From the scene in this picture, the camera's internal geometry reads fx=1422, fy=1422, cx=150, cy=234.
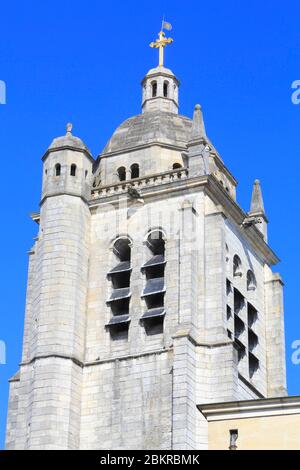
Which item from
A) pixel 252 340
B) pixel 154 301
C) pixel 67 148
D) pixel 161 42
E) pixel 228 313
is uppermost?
pixel 161 42

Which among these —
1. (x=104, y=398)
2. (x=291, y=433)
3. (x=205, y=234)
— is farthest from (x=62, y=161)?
(x=291, y=433)

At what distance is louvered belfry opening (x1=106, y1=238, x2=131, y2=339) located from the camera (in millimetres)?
52781

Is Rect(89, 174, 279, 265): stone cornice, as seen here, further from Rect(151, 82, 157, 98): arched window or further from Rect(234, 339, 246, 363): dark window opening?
Rect(151, 82, 157, 98): arched window

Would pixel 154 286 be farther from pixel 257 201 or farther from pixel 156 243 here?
pixel 257 201

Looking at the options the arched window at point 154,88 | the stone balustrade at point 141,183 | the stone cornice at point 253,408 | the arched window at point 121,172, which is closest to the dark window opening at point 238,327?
the stone balustrade at point 141,183

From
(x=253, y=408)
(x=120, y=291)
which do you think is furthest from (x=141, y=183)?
(x=253, y=408)

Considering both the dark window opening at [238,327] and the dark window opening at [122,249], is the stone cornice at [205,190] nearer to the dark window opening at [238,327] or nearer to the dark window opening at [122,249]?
the dark window opening at [122,249]

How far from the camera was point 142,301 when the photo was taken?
52750 millimetres

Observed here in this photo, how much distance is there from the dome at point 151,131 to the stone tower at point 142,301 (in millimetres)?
87

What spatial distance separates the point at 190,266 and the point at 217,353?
3.64 m

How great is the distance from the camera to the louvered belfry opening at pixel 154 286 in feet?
171

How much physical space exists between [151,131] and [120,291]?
8.23 m

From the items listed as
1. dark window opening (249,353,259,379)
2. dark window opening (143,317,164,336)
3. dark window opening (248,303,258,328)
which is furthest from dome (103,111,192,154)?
dark window opening (249,353,259,379)
